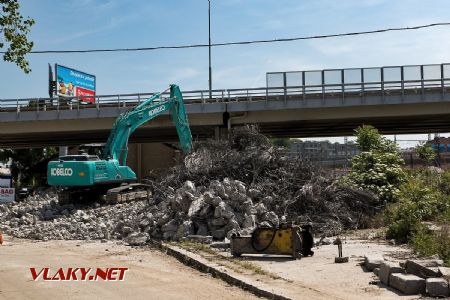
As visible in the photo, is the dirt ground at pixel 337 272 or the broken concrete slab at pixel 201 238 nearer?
the dirt ground at pixel 337 272

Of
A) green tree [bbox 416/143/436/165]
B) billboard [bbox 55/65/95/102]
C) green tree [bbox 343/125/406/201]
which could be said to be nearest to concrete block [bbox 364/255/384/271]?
green tree [bbox 343/125/406/201]

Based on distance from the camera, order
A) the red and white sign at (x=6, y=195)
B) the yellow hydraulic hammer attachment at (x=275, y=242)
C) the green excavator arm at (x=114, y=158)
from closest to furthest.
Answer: the yellow hydraulic hammer attachment at (x=275, y=242)
the green excavator arm at (x=114, y=158)
the red and white sign at (x=6, y=195)

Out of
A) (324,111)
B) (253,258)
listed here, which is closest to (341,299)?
(253,258)

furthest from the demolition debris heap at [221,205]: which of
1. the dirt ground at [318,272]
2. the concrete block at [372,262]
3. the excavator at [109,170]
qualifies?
the concrete block at [372,262]

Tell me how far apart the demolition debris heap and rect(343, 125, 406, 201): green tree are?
3.69 ft

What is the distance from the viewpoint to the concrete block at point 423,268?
8258mm

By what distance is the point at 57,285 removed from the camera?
31.6 ft

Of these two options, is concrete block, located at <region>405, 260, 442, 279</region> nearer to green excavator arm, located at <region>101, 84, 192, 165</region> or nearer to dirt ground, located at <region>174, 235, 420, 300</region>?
dirt ground, located at <region>174, 235, 420, 300</region>

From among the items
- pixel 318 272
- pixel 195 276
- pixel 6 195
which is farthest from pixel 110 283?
pixel 6 195

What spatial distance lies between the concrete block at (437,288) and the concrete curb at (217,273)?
2.02 metres

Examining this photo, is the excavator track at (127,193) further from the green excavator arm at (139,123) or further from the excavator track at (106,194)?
the green excavator arm at (139,123)

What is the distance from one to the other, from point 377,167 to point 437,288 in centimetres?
1389

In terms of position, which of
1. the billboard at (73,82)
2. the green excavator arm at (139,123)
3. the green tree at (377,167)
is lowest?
the green tree at (377,167)

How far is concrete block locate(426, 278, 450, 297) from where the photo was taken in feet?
25.2
